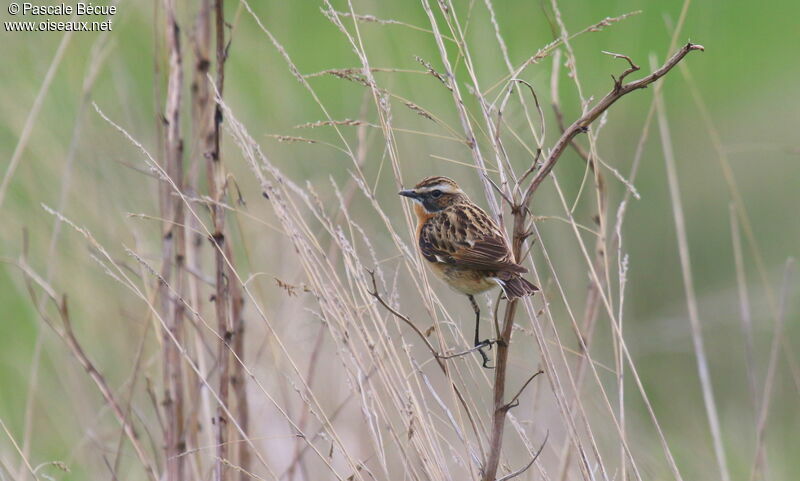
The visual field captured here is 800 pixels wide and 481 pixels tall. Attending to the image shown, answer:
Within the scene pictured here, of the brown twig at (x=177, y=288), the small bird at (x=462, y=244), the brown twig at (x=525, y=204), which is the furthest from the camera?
the brown twig at (x=177, y=288)

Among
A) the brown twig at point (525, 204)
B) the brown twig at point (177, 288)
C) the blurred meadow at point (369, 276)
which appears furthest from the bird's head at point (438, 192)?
the brown twig at point (525, 204)

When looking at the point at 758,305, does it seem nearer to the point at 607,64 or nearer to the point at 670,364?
the point at 670,364

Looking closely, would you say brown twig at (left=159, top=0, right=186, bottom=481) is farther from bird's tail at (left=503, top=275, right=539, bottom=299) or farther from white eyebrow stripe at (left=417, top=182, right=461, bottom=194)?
bird's tail at (left=503, top=275, right=539, bottom=299)

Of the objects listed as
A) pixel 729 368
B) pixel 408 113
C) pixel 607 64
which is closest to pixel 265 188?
pixel 408 113

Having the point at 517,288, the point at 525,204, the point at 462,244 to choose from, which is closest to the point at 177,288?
the point at 462,244

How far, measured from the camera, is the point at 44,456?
5555 mm

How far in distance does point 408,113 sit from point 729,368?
2827mm

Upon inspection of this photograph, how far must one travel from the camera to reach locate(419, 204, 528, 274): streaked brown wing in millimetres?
3081

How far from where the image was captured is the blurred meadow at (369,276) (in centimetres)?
283

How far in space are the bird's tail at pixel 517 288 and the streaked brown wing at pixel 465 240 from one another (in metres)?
0.05

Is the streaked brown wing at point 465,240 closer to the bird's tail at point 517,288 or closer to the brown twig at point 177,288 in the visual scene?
the bird's tail at point 517,288

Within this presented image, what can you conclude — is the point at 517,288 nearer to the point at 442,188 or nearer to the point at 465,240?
the point at 465,240

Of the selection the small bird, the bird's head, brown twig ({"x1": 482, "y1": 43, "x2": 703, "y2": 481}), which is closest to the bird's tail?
the small bird

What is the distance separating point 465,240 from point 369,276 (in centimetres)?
175
